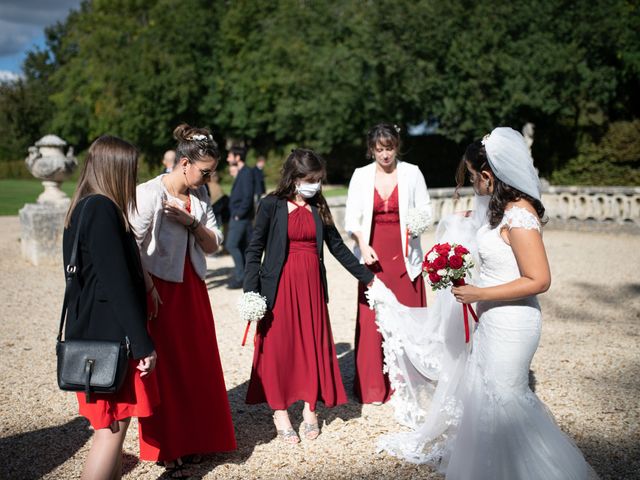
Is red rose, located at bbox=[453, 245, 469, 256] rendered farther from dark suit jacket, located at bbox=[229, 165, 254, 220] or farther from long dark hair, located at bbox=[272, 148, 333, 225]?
dark suit jacket, located at bbox=[229, 165, 254, 220]

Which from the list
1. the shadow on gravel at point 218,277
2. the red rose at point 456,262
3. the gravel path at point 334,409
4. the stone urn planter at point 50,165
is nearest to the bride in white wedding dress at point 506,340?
the red rose at point 456,262

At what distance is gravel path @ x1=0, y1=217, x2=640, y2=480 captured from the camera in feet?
12.6

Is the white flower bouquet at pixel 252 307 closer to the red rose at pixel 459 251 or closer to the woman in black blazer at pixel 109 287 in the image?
the woman in black blazer at pixel 109 287

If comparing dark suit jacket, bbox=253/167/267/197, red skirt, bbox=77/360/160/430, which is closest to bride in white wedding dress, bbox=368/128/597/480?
red skirt, bbox=77/360/160/430

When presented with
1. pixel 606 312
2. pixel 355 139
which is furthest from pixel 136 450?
pixel 355 139

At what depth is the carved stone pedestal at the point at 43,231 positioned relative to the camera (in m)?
10.8

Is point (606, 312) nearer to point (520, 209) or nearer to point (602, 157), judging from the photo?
point (520, 209)

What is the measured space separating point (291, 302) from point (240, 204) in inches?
197

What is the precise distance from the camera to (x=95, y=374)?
2631 mm

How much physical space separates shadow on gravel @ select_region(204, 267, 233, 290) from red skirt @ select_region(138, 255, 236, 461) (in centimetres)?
571

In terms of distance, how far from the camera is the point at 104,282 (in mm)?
2619

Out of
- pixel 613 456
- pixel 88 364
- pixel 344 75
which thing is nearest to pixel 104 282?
pixel 88 364

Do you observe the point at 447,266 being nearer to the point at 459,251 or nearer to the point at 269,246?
the point at 459,251

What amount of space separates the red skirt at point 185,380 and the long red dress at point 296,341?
1.35 ft
